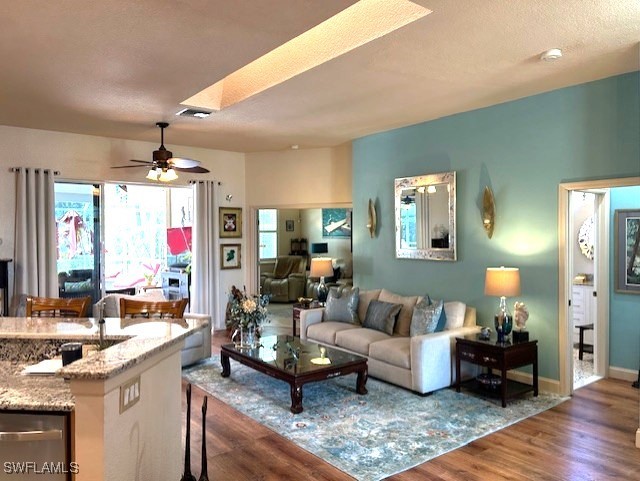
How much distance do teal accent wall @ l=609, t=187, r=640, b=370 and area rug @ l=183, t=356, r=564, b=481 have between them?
112cm

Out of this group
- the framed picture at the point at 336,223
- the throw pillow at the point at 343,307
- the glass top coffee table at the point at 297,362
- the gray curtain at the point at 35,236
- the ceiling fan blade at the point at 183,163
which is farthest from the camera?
the framed picture at the point at 336,223

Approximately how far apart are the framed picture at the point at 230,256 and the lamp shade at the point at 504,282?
452cm

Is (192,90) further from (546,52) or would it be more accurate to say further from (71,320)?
(546,52)

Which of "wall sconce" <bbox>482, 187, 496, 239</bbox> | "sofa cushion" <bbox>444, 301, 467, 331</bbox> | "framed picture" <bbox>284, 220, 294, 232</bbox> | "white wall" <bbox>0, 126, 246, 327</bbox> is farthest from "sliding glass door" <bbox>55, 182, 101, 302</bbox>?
"framed picture" <bbox>284, 220, 294, 232</bbox>

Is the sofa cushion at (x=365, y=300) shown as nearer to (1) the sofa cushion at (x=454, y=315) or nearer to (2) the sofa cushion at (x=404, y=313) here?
(2) the sofa cushion at (x=404, y=313)

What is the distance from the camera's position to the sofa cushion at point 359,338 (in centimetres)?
523

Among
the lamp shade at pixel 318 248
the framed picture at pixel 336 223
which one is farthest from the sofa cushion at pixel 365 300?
the lamp shade at pixel 318 248

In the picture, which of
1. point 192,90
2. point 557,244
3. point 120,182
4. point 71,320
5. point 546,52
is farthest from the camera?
point 120,182

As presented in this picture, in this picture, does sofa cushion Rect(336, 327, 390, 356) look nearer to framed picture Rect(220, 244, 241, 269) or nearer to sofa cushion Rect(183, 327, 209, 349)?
sofa cushion Rect(183, 327, 209, 349)

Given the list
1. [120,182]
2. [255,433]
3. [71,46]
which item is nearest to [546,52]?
[71,46]

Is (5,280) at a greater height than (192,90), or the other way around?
(192,90)

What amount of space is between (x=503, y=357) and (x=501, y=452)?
1048mm

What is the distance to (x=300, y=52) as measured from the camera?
3971 millimetres

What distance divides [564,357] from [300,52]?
12.3 ft
